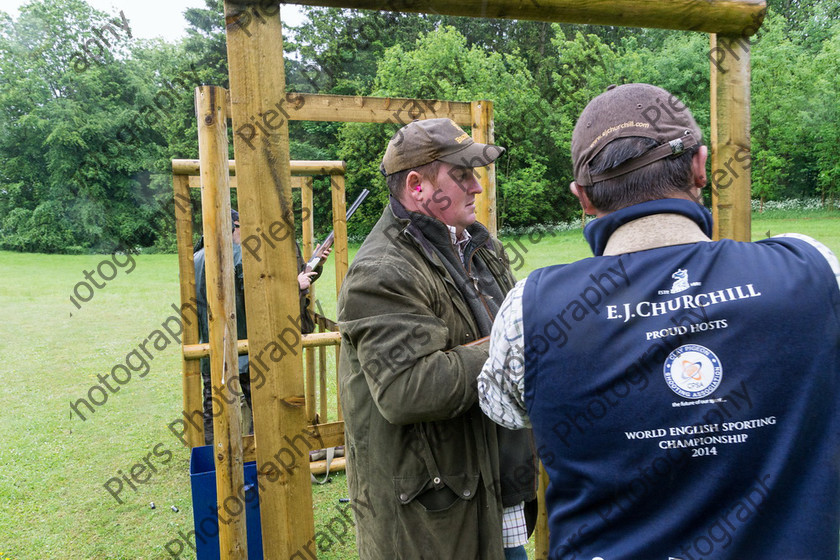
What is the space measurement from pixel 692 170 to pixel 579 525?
0.78 metres

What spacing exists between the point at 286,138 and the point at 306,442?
0.86 m

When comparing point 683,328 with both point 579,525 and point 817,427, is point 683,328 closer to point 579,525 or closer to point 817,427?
point 817,427

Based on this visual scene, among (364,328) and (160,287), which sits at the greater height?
(364,328)

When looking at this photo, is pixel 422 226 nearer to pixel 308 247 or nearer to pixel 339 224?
pixel 339 224

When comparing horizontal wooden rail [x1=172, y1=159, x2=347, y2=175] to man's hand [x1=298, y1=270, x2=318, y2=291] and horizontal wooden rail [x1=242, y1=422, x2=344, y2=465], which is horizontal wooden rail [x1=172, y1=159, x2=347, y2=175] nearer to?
man's hand [x1=298, y1=270, x2=318, y2=291]

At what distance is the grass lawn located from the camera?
4.22 metres

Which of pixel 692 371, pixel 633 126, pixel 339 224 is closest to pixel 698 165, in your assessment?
pixel 633 126

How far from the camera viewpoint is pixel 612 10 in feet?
5.41

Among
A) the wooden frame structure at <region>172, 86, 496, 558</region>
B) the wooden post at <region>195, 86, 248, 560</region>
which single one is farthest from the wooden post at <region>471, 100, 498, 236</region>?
the wooden post at <region>195, 86, 248, 560</region>

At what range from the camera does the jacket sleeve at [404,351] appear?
1.67 metres

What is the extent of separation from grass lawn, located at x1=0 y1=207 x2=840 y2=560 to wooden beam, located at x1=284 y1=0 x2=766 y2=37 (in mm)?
1344

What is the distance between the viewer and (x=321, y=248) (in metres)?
4.89

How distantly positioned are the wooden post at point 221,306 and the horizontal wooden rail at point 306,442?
326 mm

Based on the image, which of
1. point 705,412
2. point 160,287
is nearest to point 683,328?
point 705,412
